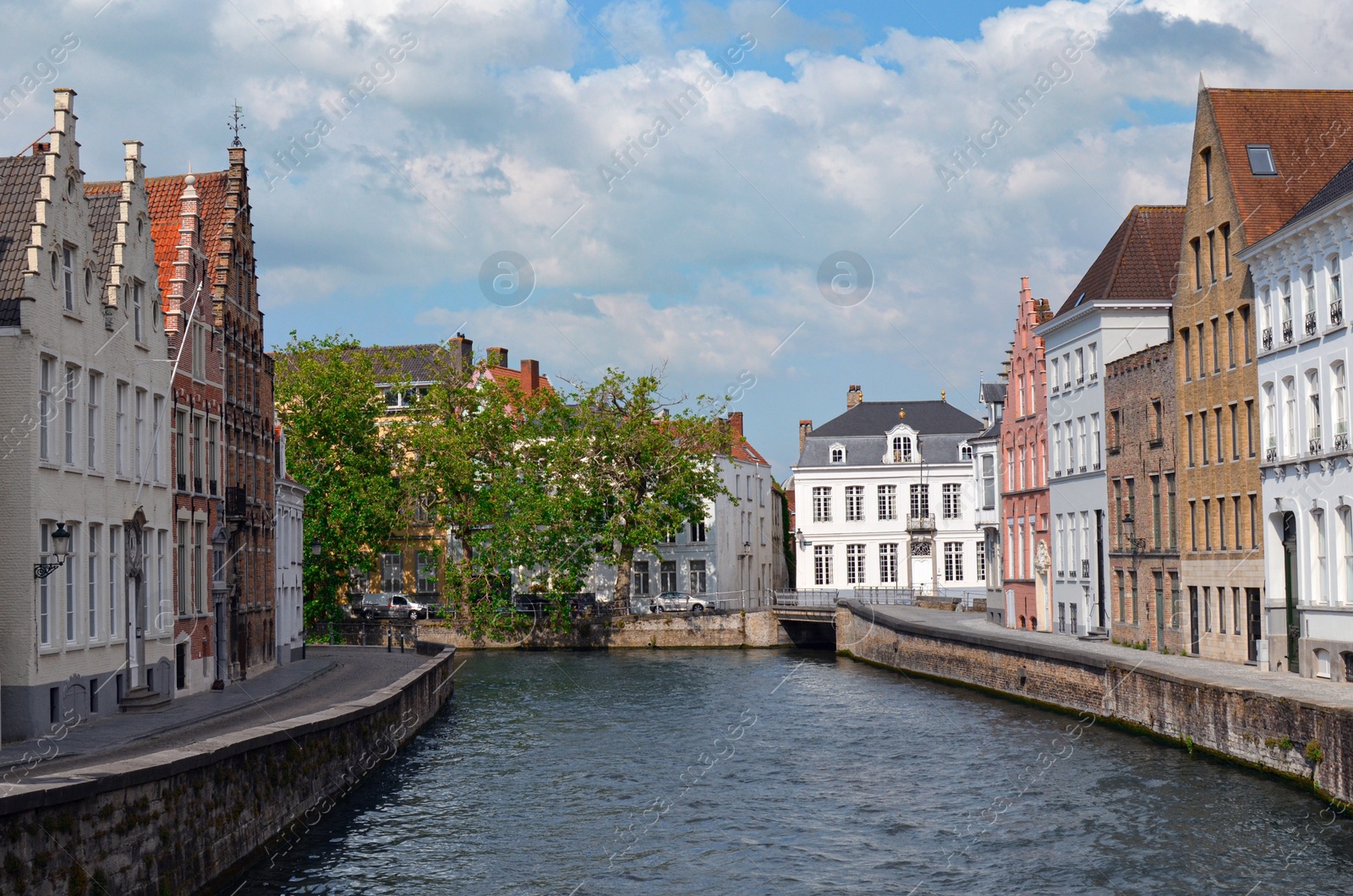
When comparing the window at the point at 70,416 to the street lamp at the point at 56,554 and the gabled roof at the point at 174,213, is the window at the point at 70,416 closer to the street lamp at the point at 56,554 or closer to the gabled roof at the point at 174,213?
the street lamp at the point at 56,554

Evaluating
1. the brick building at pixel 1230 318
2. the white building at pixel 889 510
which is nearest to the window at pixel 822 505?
the white building at pixel 889 510

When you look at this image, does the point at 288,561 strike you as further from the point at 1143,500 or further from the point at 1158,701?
the point at 1158,701

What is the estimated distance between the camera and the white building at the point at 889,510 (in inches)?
4001

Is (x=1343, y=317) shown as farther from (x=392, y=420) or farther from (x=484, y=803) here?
(x=392, y=420)

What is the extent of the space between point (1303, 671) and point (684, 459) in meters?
Result: 46.4

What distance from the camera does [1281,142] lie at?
145ft

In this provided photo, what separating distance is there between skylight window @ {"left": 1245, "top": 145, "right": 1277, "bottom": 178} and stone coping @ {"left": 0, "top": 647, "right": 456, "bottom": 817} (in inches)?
1129

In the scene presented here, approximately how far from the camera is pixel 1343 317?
36156mm

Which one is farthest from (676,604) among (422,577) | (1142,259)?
(1142,259)

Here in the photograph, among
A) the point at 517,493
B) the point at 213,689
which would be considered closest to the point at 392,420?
the point at 517,493

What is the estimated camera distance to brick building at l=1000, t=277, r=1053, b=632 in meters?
64.2

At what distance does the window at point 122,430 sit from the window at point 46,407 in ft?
13.3

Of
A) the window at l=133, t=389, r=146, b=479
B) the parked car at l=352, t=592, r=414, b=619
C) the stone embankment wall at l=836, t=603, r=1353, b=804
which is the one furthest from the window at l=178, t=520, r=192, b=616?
the parked car at l=352, t=592, r=414, b=619

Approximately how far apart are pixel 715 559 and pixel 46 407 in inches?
2664
